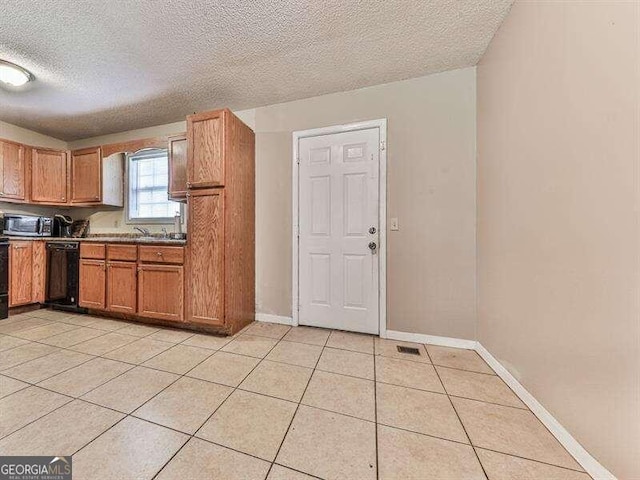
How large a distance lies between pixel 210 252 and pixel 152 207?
1804 millimetres

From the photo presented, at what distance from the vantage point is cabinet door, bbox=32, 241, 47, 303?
318cm

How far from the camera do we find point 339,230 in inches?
103

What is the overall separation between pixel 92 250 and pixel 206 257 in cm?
166

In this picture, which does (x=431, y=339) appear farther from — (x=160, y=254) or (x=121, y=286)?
(x=121, y=286)

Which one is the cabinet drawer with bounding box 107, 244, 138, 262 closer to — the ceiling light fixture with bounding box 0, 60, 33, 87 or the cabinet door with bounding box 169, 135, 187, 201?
the cabinet door with bounding box 169, 135, 187, 201

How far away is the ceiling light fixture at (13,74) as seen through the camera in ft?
7.00

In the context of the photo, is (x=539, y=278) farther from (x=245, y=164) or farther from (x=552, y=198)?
(x=245, y=164)

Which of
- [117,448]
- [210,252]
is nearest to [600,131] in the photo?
[117,448]

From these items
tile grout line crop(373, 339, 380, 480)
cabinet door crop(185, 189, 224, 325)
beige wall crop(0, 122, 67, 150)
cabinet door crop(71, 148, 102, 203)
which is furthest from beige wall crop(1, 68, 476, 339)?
beige wall crop(0, 122, 67, 150)

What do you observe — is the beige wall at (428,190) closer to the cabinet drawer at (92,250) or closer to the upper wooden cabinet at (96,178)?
the cabinet drawer at (92,250)

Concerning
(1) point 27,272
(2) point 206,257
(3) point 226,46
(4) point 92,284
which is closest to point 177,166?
(2) point 206,257

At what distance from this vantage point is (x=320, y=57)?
2111mm

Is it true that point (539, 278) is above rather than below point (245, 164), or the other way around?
below

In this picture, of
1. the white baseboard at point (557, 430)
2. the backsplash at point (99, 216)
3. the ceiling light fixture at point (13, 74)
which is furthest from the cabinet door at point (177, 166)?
the white baseboard at point (557, 430)
